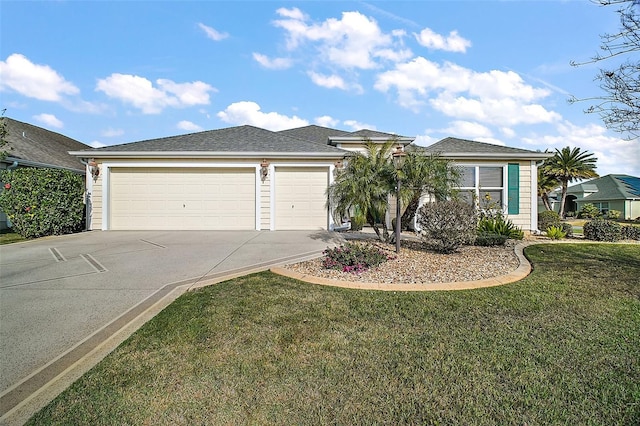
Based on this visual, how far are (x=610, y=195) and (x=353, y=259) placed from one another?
108 ft

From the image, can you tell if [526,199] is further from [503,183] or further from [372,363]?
[372,363]

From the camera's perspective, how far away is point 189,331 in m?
3.05

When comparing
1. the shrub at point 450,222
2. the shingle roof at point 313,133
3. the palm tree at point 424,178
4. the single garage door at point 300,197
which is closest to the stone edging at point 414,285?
the shrub at point 450,222

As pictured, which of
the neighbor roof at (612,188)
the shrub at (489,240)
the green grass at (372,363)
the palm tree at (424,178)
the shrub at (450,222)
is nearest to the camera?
the green grass at (372,363)

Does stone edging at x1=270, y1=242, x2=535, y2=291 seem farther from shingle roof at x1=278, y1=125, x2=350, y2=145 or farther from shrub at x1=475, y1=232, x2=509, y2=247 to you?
shingle roof at x1=278, y1=125, x2=350, y2=145

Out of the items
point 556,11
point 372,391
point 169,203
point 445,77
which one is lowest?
point 372,391

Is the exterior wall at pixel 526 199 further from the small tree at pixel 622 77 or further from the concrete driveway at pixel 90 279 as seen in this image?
the concrete driveway at pixel 90 279

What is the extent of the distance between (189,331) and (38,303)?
2495 millimetres

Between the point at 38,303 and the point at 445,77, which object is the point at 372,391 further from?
the point at 445,77

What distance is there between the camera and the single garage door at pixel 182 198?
1106 cm

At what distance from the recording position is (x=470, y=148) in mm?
11680

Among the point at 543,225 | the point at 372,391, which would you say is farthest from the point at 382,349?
the point at 543,225

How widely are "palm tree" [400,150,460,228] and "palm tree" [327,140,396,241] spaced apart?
0.35 meters

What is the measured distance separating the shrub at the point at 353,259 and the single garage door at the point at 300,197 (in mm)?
5165
